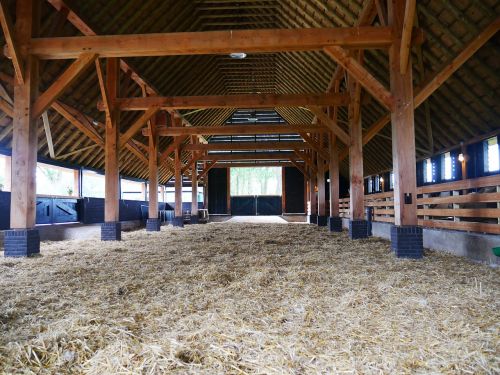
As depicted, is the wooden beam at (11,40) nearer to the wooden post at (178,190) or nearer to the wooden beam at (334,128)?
the wooden beam at (334,128)

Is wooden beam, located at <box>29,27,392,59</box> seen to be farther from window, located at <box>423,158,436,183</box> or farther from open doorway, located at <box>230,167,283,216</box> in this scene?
open doorway, located at <box>230,167,283,216</box>

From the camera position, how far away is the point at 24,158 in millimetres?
5422

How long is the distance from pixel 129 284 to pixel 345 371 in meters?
2.35

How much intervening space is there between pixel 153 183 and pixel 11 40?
6277 millimetres

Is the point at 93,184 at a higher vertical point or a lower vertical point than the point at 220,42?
lower

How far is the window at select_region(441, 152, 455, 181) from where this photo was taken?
1020 cm

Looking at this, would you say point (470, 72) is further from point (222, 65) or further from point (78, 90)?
point (78, 90)

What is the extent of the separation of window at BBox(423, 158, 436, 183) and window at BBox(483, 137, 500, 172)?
2494 mm

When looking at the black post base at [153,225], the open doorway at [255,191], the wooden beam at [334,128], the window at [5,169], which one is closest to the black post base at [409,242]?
the wooden beam at [334,128]

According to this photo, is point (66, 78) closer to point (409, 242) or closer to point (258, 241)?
point (258, 241)

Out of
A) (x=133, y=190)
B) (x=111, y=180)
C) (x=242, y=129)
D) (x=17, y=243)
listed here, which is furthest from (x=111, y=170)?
(x=133, y=190)

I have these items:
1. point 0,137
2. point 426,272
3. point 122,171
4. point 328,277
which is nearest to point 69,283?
point 328,277

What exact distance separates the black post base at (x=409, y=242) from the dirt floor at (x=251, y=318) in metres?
0.58

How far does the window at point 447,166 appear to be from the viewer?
402 inches
